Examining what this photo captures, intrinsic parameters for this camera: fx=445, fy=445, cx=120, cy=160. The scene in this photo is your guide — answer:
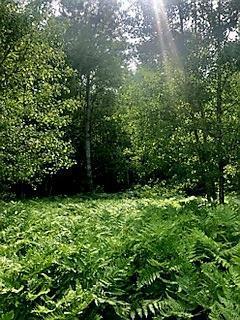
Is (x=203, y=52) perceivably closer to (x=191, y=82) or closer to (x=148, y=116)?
(x=191, y=82)

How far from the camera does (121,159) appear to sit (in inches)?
943

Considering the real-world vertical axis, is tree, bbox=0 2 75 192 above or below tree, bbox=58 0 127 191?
below


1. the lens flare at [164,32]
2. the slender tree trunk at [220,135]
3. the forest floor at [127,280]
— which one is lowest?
the forest floor at [127,280]

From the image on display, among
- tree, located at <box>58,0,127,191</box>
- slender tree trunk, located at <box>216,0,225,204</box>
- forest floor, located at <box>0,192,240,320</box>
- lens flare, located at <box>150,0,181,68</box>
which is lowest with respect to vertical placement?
forest floor, located at <box>0,192,240,320</box>

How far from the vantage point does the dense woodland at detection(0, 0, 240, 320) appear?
254 centimetres

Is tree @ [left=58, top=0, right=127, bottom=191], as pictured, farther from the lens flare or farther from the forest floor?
the forest floor

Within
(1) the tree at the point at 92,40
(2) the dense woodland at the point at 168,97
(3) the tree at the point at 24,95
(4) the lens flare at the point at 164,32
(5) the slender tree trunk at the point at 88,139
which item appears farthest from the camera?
(5) the slender tree trunk at the point at 88,139

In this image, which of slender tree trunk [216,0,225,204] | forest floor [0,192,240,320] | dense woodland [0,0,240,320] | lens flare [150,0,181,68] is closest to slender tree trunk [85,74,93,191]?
dense woodland [0,0,240,320]

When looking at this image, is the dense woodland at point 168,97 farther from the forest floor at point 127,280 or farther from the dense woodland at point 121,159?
the forest floor at point 127,280

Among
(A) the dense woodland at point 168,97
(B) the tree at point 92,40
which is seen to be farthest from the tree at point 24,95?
(B) the tree at point 92,40

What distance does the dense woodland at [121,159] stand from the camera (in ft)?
8.32

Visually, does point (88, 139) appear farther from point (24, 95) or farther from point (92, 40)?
point (24, 95)

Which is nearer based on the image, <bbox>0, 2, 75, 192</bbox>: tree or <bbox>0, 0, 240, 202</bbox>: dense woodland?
<bbox>0, 0, 240, 202</bbox>: dense woodland

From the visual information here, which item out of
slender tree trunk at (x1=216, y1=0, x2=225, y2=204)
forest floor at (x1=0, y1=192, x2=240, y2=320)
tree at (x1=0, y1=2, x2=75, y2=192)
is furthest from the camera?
tree at (x1=0, y1=2, x2=75, y2=192)
